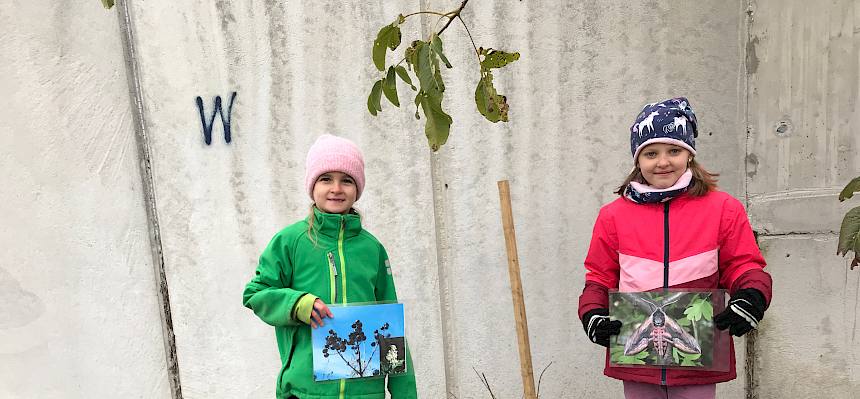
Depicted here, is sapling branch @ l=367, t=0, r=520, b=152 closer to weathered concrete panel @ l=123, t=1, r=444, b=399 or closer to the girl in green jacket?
the girl in green jacket

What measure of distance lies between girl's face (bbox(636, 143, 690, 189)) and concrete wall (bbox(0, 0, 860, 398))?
100 centimetres

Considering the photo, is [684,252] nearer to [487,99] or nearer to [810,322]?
[487,99]

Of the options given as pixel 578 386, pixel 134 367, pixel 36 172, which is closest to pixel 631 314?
pixel 578 386

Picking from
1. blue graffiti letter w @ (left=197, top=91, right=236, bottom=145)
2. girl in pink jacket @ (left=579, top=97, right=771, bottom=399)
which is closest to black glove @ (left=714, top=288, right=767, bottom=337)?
girl in pink jacket @ (left=579, top=97, right=771, bottom=399)

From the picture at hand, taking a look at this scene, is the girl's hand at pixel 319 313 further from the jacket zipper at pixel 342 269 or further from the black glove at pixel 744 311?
the black glove at pixel 744 311

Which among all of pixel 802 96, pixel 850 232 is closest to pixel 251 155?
pixel 850 232

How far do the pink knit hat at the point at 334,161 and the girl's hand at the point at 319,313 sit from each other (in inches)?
16.1

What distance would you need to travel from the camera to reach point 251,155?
11.0 ft

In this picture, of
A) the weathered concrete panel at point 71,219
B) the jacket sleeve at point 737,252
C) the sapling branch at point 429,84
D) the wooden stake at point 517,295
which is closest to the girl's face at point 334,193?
the wooden stake at point 517,295

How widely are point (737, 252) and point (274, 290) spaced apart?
1.50 m

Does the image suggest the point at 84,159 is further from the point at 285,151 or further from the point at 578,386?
the point at 578,386

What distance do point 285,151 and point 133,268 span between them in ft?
2.99

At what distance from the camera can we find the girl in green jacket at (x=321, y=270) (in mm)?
2297

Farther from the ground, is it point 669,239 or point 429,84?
point 429,84
